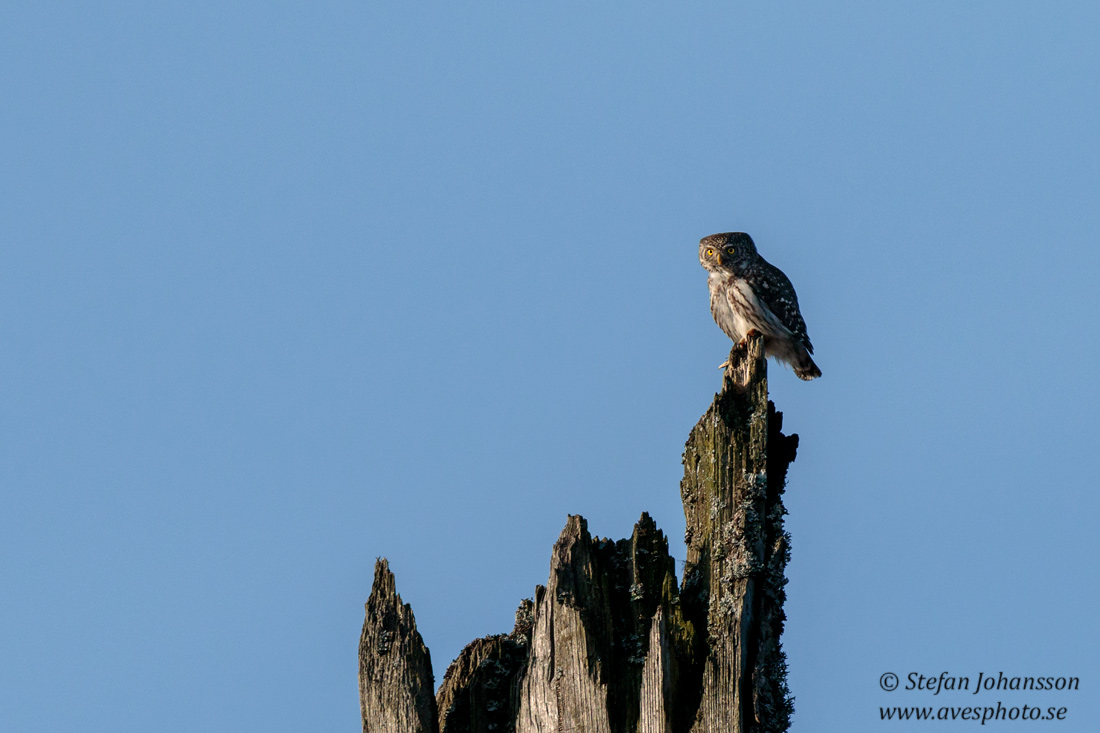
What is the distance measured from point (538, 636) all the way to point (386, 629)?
105 cm

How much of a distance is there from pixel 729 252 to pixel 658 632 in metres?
8.79

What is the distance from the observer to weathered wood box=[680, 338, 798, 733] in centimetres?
709

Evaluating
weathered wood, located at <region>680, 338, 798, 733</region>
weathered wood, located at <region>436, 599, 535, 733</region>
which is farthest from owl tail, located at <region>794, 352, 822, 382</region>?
weathered wood, located at <region>436, 599, 535, 733</region>

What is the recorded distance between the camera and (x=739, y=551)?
24.8 ft

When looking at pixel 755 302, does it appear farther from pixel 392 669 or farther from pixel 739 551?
pixel 392 669

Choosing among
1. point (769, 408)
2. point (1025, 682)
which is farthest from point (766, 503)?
point (1025, 682)

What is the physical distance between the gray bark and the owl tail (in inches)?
250

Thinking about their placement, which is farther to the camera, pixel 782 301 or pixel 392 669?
pixel 782 301

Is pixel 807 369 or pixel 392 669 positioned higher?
pixel 807 369

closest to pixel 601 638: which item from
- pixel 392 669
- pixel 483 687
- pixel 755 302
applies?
pixel 483 687

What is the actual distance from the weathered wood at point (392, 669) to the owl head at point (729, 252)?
8.27m

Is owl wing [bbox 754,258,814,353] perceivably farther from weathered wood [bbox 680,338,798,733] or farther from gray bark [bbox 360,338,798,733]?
gray bark [bbox 360,338,798,733]

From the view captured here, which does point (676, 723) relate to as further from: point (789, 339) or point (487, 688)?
point (789, 339)

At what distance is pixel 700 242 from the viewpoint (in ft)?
51.7
